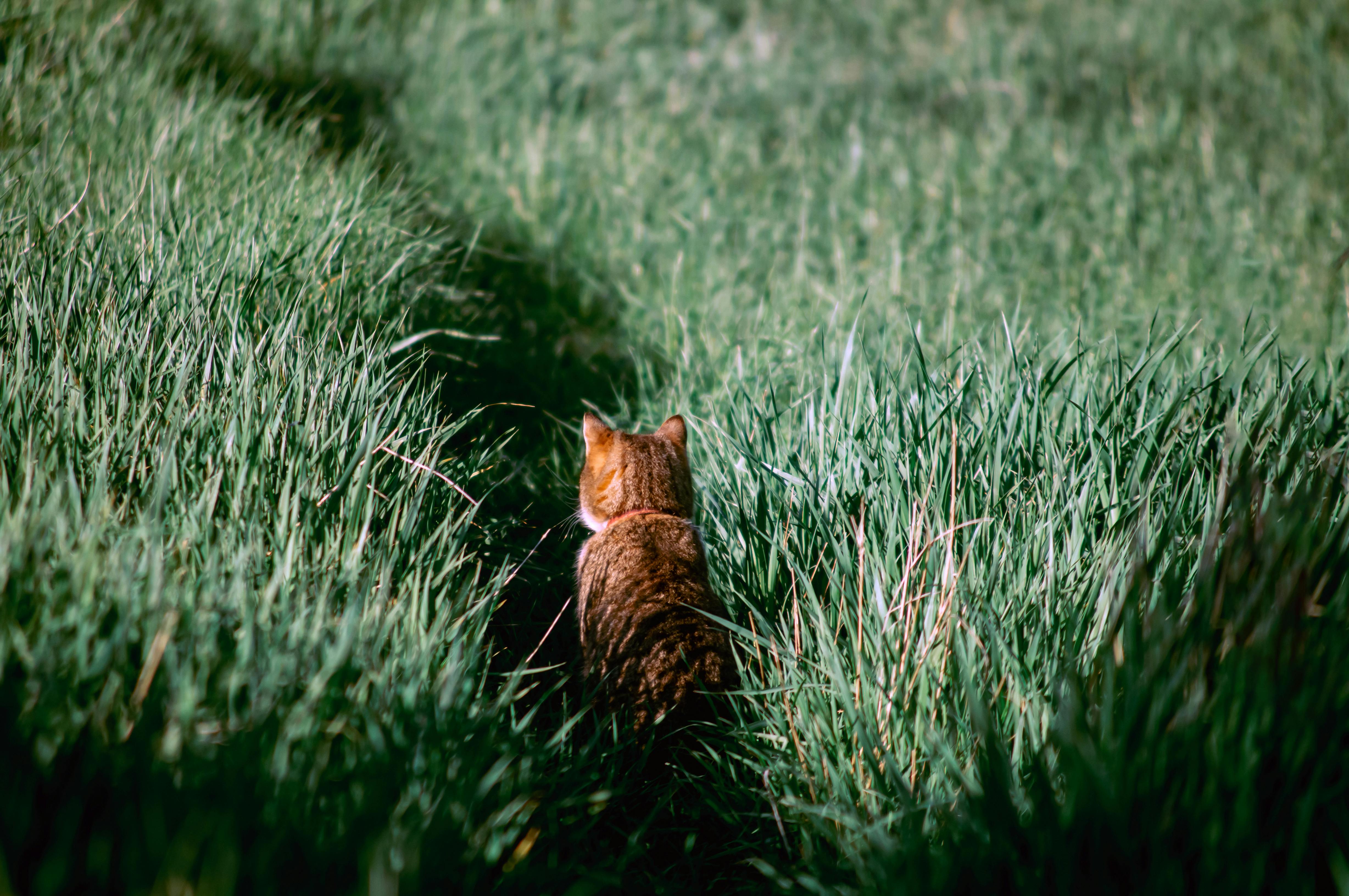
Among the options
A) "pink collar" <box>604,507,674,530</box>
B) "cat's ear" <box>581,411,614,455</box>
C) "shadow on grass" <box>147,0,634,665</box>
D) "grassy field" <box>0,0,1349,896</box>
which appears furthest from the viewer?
"shadow on grass" <box>147,0,634,665</box>

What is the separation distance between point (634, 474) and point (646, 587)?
0.41 meters

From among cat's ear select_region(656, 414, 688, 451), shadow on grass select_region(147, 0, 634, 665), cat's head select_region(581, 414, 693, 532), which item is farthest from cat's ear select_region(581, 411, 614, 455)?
shadow on grass select_region(147, 0, 634, 665)

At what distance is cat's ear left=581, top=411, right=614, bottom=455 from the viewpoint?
249 centimetres

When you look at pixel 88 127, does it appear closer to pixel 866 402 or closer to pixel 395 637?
pixel 395 637

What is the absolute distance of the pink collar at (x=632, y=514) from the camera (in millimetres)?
2361

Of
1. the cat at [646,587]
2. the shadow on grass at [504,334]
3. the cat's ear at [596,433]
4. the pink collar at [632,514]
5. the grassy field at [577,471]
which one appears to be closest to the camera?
the grassy field at [577,471]

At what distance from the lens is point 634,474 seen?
2.41 meters

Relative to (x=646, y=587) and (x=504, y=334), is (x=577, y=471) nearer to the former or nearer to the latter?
(x=504, y=334)

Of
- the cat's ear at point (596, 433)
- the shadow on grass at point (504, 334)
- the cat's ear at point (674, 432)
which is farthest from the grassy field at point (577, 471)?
the cat's ear at point (596, 433)

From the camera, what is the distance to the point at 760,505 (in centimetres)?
238

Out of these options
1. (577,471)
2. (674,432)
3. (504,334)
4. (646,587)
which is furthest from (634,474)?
(504,334)

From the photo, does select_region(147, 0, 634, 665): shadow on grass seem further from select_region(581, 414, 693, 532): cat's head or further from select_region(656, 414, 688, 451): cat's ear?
select_region(656, 414, 688, 451): cat's ear

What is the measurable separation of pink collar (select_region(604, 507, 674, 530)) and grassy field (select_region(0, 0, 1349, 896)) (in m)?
0.22

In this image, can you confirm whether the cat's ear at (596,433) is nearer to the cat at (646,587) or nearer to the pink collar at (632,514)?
the cat at (646,587)
